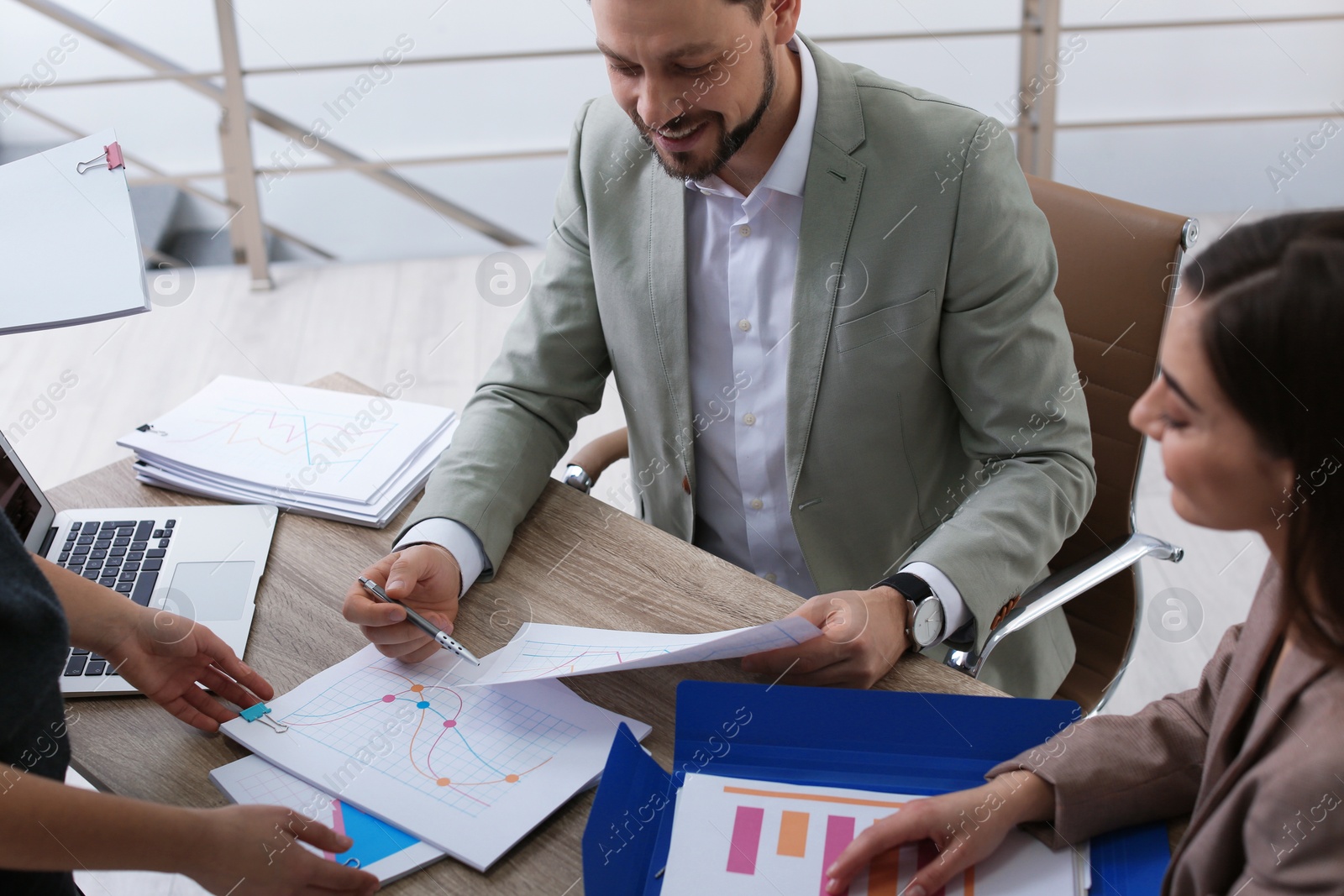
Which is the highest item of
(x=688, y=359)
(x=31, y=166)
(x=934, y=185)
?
(x=31, y=166)

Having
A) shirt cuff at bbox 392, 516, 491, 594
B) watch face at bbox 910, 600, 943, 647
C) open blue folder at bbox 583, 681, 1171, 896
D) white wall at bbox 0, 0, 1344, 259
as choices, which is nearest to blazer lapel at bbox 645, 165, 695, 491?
shirt cuff at bbox 392, 516, 491, 594

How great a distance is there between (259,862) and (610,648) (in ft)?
1.38

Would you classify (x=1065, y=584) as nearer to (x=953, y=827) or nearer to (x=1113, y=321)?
(x=1113, y=321)

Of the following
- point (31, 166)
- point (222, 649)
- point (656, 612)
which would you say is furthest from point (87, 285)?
point (656, 612)

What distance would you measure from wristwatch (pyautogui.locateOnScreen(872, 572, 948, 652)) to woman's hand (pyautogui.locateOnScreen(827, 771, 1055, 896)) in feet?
0.80

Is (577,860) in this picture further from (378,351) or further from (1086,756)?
(378,351)

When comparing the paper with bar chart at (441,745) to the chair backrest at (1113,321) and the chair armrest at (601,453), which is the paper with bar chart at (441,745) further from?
the chair backrest at (1113,321)

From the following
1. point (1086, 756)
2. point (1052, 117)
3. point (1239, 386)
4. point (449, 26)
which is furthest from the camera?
point (449, 26)

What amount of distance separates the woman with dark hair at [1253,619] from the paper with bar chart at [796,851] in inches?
0.8

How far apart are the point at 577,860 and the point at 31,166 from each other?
108 cm

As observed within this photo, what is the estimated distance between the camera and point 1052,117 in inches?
163

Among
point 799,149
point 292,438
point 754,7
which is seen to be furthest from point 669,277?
point 292,438

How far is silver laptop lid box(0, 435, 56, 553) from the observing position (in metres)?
1.35

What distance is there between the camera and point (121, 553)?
1434 millimetres
